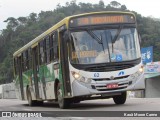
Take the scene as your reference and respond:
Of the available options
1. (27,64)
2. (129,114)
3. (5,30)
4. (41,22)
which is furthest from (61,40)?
(5,30)

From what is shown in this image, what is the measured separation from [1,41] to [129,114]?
9529cm

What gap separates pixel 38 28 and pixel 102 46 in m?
84.6

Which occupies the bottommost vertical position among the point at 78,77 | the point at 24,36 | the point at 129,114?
the point at 129,114

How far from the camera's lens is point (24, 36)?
93.6m

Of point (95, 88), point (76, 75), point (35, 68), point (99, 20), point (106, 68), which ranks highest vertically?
point (99, 20)

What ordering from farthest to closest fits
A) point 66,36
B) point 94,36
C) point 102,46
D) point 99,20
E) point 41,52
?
point 41,52 < point 99,20 < point 66,36 < point 94,36 < point 102,46

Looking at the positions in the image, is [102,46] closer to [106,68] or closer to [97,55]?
[97,55]

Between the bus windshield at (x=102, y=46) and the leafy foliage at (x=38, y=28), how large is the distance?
56.7 metres

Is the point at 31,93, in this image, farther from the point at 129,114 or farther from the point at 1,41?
the point at 1,41

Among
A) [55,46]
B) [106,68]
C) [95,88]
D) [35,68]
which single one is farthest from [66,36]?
[35,68]

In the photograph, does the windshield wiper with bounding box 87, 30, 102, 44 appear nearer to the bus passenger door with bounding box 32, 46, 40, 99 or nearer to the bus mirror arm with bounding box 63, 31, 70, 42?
the bus mirror arm with bounding box 63, 31, 70, 42

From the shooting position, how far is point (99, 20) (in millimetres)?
15086

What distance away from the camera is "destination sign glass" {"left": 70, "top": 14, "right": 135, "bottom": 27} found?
1501 cm

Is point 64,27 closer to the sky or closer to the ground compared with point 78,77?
closer to the sky
